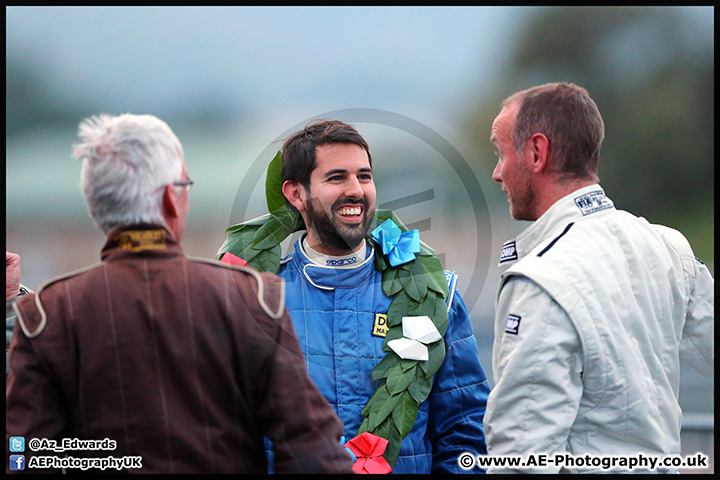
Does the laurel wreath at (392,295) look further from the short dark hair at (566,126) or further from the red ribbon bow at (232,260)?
the short dark hair at (566,126)

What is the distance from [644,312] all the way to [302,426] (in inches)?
43.4

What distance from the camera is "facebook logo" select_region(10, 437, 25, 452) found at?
1.69 m

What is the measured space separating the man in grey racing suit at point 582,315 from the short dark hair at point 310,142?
953mm

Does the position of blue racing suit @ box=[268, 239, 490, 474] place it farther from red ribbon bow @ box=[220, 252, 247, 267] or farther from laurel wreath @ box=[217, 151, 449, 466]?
red ribbon bow @ box=[220, 252, 247, 267]

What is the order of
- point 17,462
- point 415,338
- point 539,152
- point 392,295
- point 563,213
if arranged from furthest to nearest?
point 392,295 → point 415,338 → point 539,152 → point 563,213 → point 17,462

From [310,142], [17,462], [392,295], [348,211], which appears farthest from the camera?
[310,142]

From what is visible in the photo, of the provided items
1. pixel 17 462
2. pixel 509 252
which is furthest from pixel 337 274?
pixel 17 462

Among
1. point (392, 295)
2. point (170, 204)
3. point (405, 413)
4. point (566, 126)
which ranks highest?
point (566, 126)

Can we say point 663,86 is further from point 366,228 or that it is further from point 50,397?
point 50,397

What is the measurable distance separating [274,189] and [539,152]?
4.42ft

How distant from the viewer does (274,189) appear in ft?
10.1

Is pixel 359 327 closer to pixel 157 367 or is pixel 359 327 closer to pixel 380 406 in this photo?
pixel 380 406

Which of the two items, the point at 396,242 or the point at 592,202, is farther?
the point at 396,242

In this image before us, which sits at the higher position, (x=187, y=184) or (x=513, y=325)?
(x=187, y=184)
